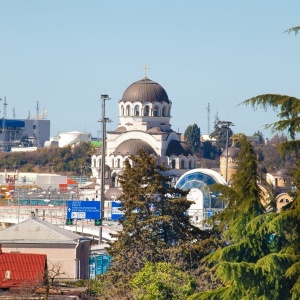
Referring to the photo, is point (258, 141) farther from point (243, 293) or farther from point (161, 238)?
point (243, 293)

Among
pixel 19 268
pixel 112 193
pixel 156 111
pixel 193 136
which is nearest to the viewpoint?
pixel 19 268

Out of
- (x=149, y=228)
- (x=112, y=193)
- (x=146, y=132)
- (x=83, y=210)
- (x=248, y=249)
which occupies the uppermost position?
(x=146, y=132)

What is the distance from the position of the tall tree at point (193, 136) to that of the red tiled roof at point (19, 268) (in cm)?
11446

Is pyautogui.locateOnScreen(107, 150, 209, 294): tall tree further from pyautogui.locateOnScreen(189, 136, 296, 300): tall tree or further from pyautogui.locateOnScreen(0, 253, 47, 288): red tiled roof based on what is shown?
pyautogui.locateOnScreen(189, 136, 296, 300): tall tree

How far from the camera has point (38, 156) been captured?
522ft

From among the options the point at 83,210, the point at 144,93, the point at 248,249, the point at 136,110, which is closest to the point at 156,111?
the point at 136,110

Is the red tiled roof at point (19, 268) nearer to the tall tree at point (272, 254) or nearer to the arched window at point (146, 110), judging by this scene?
the tall tree at point (272, 254)

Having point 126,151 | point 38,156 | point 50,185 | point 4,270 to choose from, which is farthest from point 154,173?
point 38,156

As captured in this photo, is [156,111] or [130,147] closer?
[130,147]

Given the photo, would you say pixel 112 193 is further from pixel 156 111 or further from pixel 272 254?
pixel 272 254

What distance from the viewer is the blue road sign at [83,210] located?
2611 inches

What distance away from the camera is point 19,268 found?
1431 inches

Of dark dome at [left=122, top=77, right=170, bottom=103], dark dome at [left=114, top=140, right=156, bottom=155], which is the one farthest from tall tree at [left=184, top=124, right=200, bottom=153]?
dark dome at [left=114, top=140, right=156, bottom=155]

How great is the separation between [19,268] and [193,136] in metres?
116
